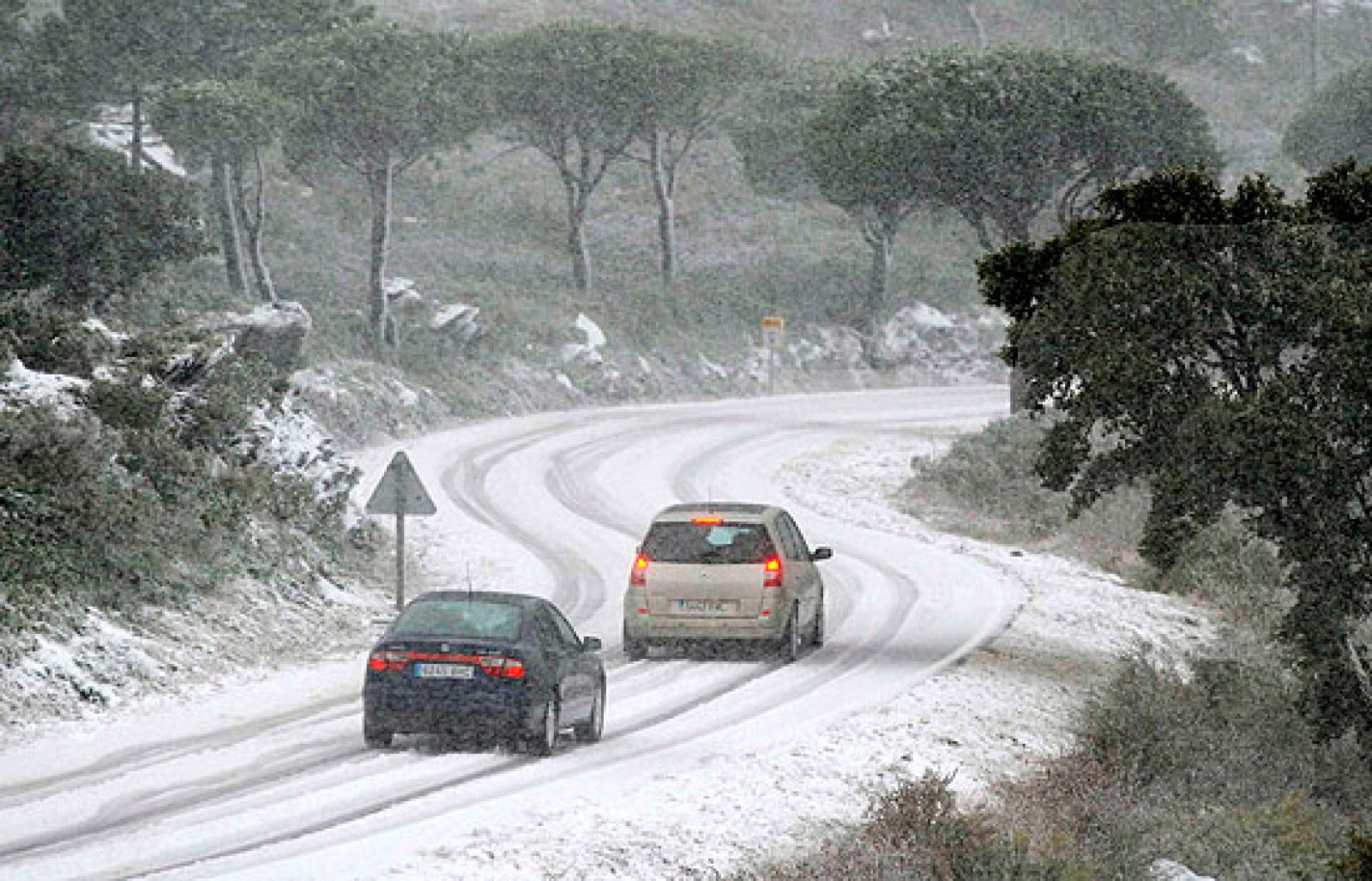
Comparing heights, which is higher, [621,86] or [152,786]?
[621,86]

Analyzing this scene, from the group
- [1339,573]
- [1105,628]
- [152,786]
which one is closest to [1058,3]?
[1105,628]

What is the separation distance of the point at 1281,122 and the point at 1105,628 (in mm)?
86215

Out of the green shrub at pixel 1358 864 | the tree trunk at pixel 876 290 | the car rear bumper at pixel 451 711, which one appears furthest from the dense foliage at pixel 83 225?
the tree trunk at pixel 876 290

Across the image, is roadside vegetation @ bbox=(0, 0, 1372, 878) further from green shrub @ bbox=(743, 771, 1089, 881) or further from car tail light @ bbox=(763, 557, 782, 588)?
car tail light @ bbox=(763, 557, 782, 588)

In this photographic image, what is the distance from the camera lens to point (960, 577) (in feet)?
116

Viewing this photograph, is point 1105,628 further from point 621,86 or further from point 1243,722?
point 621,86

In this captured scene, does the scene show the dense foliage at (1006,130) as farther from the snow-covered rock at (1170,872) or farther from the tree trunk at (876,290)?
the snow-covered rock at (1170,872)

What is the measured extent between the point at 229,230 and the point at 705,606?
127 feet

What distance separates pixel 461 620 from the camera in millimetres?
18453

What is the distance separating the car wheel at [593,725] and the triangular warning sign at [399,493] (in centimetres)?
681

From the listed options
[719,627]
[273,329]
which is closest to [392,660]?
[719,627]

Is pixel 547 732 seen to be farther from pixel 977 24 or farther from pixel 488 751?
pixel 977 24

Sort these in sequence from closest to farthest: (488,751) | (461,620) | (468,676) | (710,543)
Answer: (468,676), (461,620), (488,751), (710,543)

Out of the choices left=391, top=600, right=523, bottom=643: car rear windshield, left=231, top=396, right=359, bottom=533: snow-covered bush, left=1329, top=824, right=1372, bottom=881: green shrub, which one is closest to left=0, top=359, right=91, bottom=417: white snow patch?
left=231, top=396, right=359, bottom=533: snow-covered bush
